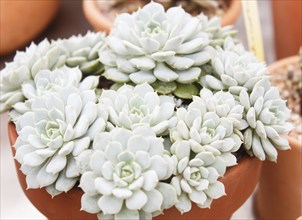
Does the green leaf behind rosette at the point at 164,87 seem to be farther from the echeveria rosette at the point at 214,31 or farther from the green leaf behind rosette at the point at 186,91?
the echeveria rosette at the point at 214,31

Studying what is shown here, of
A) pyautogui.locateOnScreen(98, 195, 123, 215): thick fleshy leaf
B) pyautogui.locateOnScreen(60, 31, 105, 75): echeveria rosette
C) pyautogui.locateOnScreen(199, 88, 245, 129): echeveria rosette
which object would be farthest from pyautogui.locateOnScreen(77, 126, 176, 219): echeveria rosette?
pyautogui.locateOnScreen(60, 31, 105, 75): echeveria rosette

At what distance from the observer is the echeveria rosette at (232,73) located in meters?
0.75

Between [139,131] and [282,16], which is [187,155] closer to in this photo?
[139,131]

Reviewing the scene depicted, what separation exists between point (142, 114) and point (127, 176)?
10 centimetres

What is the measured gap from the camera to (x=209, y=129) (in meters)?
0.69

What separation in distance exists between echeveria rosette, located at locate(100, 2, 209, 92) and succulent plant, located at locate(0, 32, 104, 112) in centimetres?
5

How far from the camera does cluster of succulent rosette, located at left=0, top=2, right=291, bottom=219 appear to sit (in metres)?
0.62

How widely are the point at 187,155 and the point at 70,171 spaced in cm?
14

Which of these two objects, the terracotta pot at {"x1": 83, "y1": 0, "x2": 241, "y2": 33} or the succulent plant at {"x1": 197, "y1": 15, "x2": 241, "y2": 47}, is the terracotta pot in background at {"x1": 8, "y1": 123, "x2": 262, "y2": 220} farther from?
the terracotta pot at {"x1": 83, "y1": 0, "x2": 241, "y2": 33}

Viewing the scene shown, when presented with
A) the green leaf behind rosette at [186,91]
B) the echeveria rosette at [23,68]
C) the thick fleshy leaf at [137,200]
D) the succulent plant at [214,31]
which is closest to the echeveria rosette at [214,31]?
the succulent plant at [214,31]

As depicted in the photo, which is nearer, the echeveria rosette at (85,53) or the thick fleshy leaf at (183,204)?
the thick fleshy leaf at (183,204)

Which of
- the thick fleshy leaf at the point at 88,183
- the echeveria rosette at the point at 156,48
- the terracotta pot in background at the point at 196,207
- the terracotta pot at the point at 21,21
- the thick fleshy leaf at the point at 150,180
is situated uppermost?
the echeveria rosette at the point at 156,48

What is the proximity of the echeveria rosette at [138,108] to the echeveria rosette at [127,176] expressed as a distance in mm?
35

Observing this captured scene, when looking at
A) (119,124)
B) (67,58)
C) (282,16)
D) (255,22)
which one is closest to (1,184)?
(67,58)
